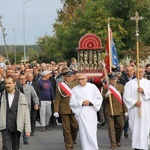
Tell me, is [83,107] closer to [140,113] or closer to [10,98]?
[140,113]

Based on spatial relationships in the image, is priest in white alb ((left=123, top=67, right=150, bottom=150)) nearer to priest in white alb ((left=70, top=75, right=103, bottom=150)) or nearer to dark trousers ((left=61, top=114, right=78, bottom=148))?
priest in white alb ((left=70, top=75, right=103, bottom=150))

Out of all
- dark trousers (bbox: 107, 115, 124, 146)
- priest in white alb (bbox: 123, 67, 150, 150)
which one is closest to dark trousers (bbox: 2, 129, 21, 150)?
priest in white alb (bbox: 123, 67, 150, 150)

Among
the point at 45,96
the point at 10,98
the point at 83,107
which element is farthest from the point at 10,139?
the point at 45,96

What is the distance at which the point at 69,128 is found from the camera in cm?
1341

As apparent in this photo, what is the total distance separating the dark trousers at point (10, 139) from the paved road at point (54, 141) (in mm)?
3165

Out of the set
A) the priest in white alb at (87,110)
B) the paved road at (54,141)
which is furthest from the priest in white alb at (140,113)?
the paved road at (54,141)

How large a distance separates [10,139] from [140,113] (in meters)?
3.17

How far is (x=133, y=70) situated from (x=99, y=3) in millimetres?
23014

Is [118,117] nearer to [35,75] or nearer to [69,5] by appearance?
[35,75]

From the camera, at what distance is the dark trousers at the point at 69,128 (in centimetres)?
1324

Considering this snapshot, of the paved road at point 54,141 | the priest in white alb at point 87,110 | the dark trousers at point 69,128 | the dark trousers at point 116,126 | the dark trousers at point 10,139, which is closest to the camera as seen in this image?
the dark trousers at point 10,139

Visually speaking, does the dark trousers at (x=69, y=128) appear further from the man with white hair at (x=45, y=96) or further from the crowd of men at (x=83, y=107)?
the man with white hair at (x=45, y=96)

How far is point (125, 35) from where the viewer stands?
→ 38.5 m

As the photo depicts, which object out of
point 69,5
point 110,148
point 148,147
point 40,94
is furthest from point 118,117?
point 69,5
